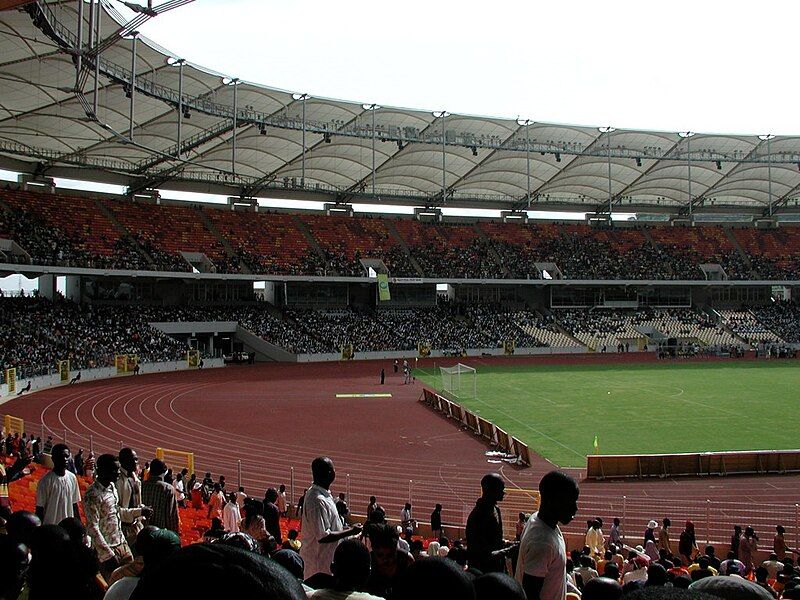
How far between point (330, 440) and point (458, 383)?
44.3 feet

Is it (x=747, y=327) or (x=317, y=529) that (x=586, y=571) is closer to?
(x=317, y=529)

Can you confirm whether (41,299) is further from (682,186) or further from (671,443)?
(682,186)

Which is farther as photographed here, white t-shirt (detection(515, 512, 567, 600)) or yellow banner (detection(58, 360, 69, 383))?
yellow banner (detection(58, 360, 69, 383))

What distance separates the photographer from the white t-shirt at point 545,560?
13.4 ft

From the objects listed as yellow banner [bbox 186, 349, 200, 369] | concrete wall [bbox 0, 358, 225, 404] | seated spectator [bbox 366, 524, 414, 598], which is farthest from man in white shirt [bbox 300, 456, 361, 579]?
yellow banner [bbox 186, 349, 200, 369]

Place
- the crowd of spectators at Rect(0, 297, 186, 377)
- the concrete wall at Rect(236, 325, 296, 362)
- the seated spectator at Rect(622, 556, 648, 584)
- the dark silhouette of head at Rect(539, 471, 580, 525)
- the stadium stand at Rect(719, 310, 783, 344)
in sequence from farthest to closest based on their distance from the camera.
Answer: the stadium stand at Rect(719, 310, 783, 344)
the concrete wall at Rect(236, 325, 296, 362)
the crowd of spectators at Rect(0, 297, 186, 377)
the seated spectator at Rect(622, 556, 648, 584)
the dark silhouette of head at Rect(539, 471, 580, 525)

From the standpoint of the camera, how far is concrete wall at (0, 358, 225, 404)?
34.3 m

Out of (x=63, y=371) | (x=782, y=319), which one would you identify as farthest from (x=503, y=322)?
(x=63, y=371)

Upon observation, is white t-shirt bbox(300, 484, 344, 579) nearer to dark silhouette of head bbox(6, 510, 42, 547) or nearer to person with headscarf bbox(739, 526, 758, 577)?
dark silhouette of head bbox(6, 510, 42, 547)

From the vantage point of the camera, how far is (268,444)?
947 inches

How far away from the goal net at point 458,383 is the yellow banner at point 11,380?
20192mm

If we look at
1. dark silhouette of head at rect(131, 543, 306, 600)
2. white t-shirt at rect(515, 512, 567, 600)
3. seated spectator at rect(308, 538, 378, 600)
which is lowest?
white t-shirt at rect(515, 512, 567, 600)

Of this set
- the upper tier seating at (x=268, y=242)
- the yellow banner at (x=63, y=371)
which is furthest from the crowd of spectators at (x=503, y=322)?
the yellow banner at (x=63, y=371)

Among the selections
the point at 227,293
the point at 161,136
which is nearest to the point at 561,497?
the point at 161,136
